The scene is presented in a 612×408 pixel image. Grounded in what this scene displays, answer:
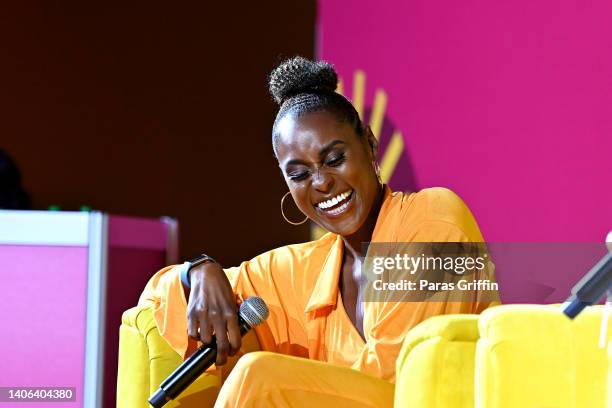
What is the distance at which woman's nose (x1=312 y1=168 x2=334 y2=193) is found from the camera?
1.88 m

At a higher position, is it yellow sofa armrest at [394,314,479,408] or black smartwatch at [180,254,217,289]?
black smartwatch at [180,254,217,289]

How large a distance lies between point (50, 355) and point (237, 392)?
104 centimetres

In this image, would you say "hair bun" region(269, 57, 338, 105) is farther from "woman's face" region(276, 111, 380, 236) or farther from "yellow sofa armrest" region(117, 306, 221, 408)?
"yellow sofa armrest" region(117, 306, 221, 408)

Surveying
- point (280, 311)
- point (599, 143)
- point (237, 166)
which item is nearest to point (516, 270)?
point (599, 143)

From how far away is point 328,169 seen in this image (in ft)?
6.20

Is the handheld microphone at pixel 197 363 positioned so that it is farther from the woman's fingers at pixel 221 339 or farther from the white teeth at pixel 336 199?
the white teeth at pixel 336 199

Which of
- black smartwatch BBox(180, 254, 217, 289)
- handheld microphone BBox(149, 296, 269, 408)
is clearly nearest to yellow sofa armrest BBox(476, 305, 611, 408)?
handheld microphone BBox(149, 296, 269, 408)

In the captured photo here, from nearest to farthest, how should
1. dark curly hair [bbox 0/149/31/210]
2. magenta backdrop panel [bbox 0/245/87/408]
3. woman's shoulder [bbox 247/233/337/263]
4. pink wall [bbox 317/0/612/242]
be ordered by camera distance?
woman's shoulder [bbox 247/233/337/263], magenta backdrop panel [bbox 0/245/87/408], pink wall [bbox 317/0/612/242], dark curly hair [bbox 0/149/31/210]

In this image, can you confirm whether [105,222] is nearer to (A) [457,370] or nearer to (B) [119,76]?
(A) [457,370]

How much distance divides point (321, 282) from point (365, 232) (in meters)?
0.14

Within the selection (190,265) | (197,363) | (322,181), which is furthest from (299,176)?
(197,363)

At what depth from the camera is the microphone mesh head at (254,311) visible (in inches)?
70.1

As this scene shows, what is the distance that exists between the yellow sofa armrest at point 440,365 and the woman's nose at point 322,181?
521mm

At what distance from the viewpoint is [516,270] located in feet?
9.16
